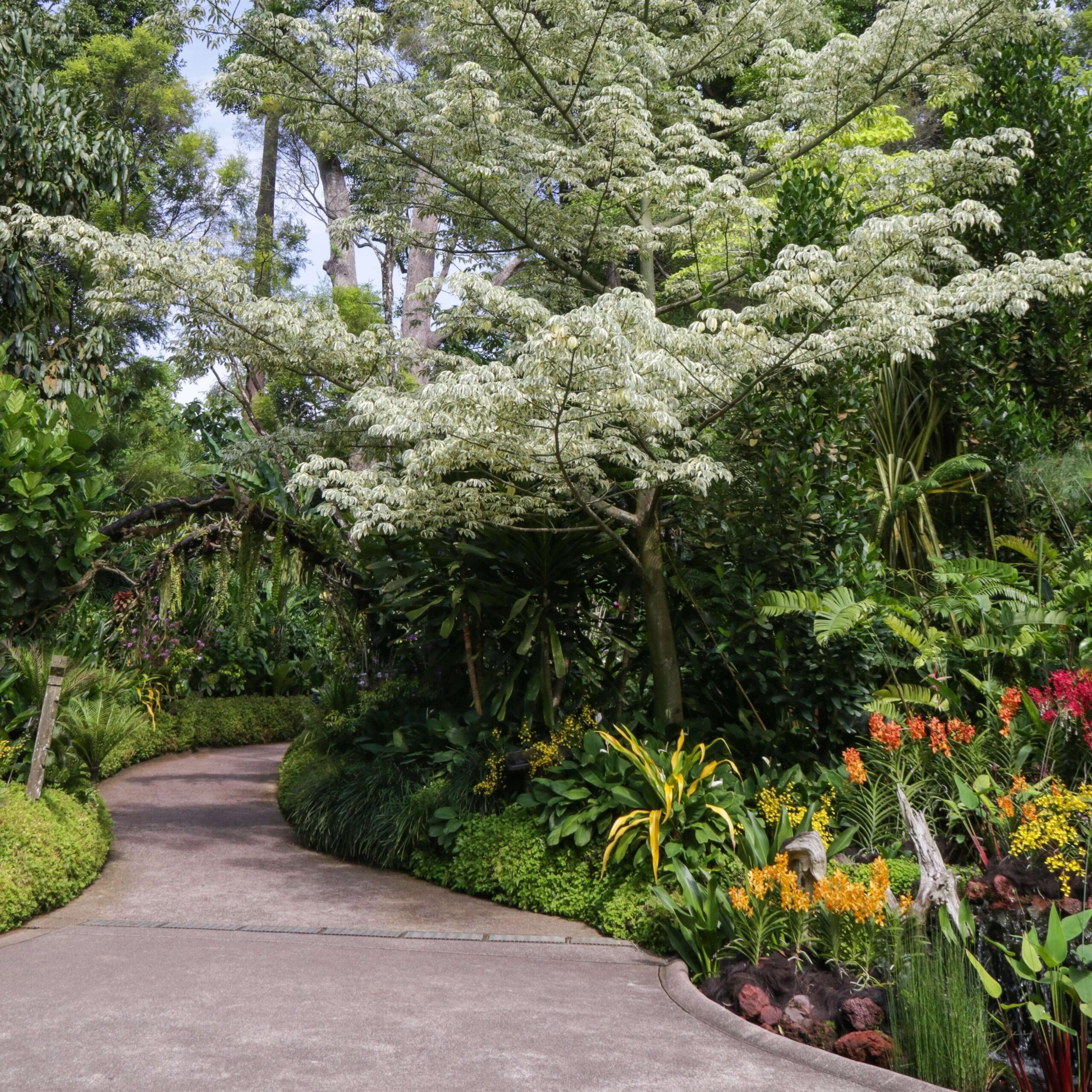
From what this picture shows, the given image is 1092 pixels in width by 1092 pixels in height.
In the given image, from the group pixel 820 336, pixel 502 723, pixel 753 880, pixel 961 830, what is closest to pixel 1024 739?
pixel 961 830

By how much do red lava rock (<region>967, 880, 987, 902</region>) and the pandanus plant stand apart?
152 cm

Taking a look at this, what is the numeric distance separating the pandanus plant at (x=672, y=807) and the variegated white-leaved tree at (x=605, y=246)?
1.02 meters

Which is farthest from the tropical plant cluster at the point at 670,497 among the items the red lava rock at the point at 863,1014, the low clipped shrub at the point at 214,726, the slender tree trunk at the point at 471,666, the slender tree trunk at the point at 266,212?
the slender tree trunk at the point at 266,212

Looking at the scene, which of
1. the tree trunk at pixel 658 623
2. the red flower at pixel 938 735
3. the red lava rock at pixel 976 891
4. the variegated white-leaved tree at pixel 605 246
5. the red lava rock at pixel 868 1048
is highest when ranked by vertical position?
the variegated white-leaved tree at pixel 605 246

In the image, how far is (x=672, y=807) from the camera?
6.14m

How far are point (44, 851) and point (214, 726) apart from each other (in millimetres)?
8234

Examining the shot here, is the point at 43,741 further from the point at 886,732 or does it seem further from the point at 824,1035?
the point at 886,732

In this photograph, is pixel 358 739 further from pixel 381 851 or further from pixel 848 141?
pixel 848 141

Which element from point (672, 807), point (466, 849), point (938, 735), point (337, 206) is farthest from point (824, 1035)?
point (337, 206)

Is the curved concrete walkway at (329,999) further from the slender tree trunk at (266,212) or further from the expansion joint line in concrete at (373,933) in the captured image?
the slender tree trunk at (266,212)

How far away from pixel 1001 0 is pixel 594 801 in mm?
7628

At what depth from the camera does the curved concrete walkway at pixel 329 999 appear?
3.66 m

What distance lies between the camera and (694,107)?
1008 centimetres

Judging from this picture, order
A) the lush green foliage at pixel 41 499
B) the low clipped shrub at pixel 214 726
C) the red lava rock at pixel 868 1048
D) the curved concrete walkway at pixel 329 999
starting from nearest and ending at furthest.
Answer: the curved concrete walkway at pixel 329 999 < the red lava rock at pixel 868 1048 < the lush green foliage at pixel 41 499 < the low clipped shrub at pixel 214 726
